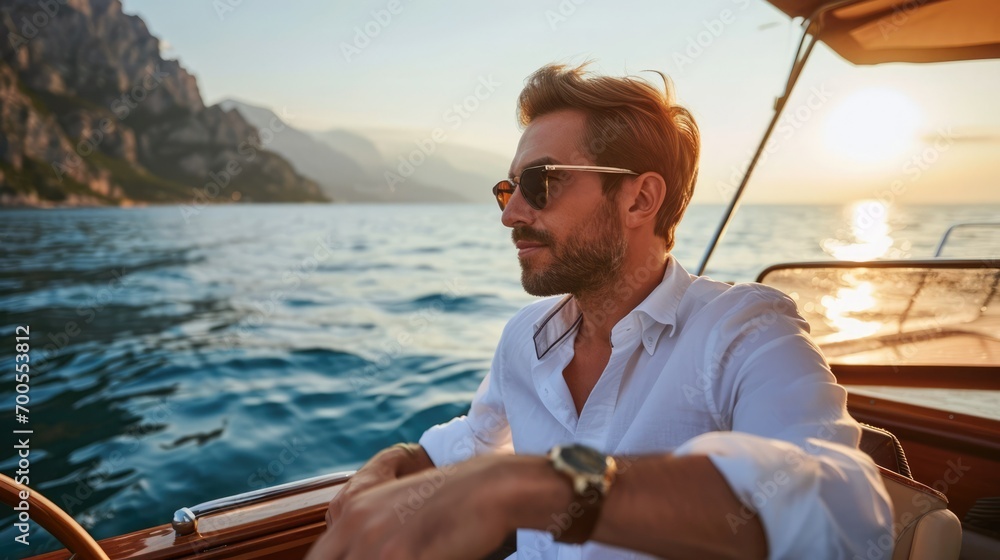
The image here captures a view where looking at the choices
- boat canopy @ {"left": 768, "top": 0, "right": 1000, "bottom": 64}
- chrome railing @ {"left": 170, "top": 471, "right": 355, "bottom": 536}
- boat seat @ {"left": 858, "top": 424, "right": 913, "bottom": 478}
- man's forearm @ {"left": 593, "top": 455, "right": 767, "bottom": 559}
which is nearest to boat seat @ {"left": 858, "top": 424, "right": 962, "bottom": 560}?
boat seat @ {"left": 858, "top": 424, "right": 913, "bottom": 478}

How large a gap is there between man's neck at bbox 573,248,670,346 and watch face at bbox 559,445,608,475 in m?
0.86

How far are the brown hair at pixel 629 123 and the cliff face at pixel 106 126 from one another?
6395cm

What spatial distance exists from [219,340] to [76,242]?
18764 millimetres

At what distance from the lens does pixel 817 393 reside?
959 millimetres

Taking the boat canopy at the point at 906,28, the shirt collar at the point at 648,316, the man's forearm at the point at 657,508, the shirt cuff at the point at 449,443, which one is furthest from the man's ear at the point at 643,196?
the boat canopy at the point at 906,28

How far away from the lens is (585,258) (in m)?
1.49

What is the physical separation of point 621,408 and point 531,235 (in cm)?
48

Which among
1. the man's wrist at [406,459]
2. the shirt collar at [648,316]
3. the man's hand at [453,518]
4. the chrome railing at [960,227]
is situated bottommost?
the chrome railing at [960,227]

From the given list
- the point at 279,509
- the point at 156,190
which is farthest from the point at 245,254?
the point at 156,190

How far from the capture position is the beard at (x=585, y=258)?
4.91 ft

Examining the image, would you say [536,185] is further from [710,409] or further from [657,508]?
[657,508]

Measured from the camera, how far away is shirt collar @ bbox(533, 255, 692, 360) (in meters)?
1.35

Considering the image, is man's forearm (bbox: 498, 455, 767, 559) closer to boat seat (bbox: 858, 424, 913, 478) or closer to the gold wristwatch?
the gold wristwatch

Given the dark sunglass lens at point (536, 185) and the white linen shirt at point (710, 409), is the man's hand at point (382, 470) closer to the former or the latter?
the white linen shirt at point (710, 409)
